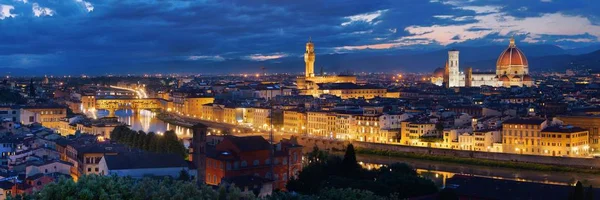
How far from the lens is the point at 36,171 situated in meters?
14.4

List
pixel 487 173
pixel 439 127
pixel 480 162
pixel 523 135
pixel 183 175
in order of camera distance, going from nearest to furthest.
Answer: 1. pixel 183 175
2. pixel 487 173
3. pixel 480 162
4. pixel 523 135
5. pixel 439 127

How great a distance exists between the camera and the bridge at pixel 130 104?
5134 centimetres

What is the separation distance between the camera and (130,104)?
52.8 metres

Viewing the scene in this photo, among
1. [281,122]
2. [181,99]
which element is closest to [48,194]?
[281,122]

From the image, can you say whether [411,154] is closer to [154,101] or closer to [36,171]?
[36,171]

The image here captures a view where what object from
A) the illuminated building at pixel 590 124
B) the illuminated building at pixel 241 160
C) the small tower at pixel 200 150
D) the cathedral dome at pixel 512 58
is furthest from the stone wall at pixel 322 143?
the cathedral dome at pixel 512 58

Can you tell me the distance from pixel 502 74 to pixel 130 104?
2517 centimetres

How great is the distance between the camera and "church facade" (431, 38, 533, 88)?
5394 cm

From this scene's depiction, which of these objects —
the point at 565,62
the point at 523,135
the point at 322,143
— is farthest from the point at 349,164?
the point at 565,62

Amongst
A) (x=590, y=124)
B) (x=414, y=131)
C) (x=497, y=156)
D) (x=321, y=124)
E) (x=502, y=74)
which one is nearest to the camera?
(x=497, y=156)

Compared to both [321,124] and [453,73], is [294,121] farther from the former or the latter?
[453,73]

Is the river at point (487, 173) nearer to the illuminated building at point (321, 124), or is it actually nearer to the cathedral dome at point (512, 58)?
the illuminated building at point (321, 124)

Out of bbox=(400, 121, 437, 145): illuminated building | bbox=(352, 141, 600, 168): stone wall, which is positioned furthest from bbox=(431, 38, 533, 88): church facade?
bbox=(352, 141, 600, 168): stone wall

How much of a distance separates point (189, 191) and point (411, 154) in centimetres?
1610
